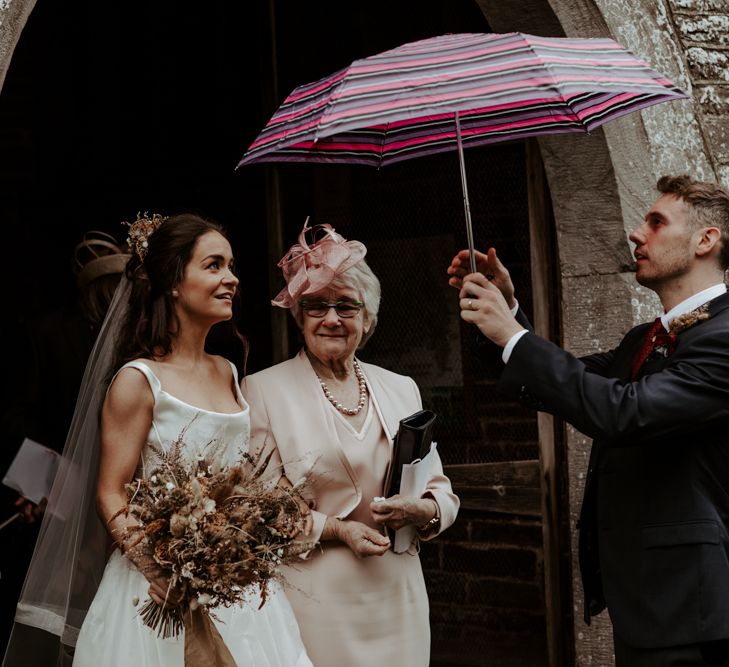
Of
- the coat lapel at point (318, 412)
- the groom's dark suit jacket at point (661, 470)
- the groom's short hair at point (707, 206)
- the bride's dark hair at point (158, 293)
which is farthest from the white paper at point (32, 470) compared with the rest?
the groom's short hair at point (707, 206)

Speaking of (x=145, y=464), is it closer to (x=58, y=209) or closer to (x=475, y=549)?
(x=475, y=549)

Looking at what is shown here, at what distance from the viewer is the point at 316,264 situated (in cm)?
338

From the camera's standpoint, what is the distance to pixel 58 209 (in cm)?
663

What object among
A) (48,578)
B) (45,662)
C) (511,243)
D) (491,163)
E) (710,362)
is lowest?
(45,662)

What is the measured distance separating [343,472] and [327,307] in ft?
1.76

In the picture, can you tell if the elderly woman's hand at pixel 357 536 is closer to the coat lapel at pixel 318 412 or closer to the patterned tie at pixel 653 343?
the coat lapel at pixel 318 412

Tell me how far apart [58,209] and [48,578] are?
3988 millimetres

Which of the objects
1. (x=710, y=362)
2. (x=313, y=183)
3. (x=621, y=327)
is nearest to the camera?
(x=710, y=362)

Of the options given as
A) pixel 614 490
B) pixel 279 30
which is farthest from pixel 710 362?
pixel 279 30

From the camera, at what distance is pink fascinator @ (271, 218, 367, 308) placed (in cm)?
336

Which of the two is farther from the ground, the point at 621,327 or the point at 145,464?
the point at 621,327

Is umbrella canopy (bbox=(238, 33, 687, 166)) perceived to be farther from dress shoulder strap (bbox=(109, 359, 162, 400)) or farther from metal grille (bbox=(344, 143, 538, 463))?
metal grille (bbox=(344, 143, 538, 463))

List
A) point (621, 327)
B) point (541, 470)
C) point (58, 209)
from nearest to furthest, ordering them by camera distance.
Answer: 1. point (621, 327)
2. point (541, 470)
3. point (58, 209)

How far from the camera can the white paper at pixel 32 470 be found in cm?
349
